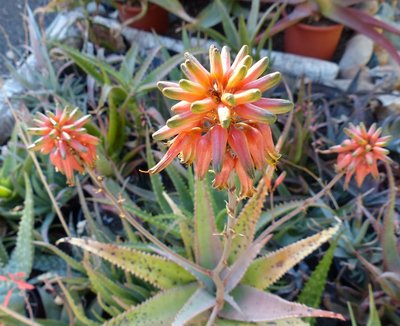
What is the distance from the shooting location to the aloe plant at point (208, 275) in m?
0.84

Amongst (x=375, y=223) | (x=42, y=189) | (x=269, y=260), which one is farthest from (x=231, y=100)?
(x=42, y=189)

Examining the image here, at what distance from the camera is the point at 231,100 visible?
0.45 metres

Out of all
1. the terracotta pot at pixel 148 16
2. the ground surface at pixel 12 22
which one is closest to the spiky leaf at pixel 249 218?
the terracotta pot at pixel 148 16

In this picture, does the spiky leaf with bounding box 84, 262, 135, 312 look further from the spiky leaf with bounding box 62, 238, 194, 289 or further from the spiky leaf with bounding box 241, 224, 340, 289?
the spiky leaf with bounding box 241, 224, 340, 289

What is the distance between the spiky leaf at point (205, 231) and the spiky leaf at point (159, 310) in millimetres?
68

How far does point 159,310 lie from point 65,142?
394 mm

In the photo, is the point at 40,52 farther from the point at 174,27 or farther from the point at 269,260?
the point at 269,260

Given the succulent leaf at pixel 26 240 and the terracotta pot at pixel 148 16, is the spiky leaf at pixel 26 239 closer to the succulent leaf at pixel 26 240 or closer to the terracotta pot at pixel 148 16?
the succulent leaf at pixel 26 240

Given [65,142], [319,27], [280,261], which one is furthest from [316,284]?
[319,27]

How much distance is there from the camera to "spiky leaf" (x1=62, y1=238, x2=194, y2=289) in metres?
0.87

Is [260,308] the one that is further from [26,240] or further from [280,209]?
[26,240]

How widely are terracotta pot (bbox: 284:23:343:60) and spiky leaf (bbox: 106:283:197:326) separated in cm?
114

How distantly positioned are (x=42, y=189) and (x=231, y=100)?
102 cm

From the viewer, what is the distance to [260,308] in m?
0.84
